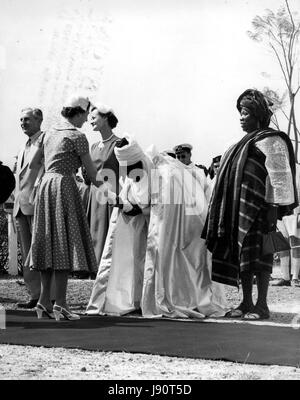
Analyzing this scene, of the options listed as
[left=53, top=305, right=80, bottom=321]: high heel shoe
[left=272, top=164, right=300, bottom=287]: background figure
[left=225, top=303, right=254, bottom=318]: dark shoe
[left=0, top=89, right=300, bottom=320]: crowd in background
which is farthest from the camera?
[left=272, top=164, right=300, bottom=287]: background figure

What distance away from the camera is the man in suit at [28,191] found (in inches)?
310

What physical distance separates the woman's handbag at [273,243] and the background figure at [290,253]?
4.02 meters

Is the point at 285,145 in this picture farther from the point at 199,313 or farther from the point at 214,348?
the point at 214,348

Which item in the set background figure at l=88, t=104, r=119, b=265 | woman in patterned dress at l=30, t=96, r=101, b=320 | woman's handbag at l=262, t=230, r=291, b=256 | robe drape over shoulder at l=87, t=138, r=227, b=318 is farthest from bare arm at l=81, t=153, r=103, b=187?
woman's handbag at l=262, t=230, r=291, b=256

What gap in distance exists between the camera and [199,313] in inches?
284

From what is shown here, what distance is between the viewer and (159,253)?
737 centimetres

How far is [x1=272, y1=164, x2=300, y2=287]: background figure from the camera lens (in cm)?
1102

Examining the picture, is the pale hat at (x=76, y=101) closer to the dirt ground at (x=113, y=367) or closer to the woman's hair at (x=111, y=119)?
the woman's hair at (x=111, y=119)

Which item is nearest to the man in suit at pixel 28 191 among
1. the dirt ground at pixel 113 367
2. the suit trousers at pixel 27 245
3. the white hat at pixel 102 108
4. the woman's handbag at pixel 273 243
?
the suit trousers at pixel 27 245

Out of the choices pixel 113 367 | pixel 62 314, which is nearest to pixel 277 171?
pixel 62 314

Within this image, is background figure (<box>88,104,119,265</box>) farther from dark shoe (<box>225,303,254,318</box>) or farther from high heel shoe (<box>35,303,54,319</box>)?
dark shoe (<box>225,303,254,318</box>)

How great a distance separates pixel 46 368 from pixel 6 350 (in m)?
0.71

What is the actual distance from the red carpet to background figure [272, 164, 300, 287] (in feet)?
14.6
